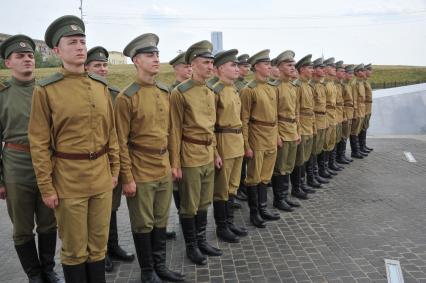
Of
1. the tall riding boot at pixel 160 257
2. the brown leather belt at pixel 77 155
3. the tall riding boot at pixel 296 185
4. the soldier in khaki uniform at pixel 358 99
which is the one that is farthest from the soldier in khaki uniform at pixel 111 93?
the soldier in khaki uniform at pixel 358 99

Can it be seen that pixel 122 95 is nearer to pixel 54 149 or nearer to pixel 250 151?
pixel 54 149

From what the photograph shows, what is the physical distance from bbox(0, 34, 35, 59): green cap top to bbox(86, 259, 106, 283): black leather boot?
1.92 meters

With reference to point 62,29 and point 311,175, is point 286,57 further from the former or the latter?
point 62,29

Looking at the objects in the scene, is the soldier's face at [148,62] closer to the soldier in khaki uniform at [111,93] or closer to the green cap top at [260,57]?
the soldier in khaki uniform at [111,93]

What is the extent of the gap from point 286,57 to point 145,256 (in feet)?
11.8

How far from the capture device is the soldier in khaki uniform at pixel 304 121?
6.55 metres

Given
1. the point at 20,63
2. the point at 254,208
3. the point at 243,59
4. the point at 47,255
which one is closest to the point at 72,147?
the point at 20,63

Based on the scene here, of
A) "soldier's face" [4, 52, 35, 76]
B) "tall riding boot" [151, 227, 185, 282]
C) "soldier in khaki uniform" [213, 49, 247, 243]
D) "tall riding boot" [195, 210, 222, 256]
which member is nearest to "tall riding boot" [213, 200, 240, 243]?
"soldier in khaki uniform" [213, 49, 247, 243]

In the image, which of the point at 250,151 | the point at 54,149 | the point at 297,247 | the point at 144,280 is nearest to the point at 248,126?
the point at 250,151

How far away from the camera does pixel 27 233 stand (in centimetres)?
357

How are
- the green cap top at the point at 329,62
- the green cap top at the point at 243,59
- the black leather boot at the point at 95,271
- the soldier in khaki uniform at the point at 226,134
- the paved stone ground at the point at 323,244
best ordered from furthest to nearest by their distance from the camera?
the green cap top at the point at 329,62 → the green cap top at the point at 243,59 → the soldier in khaki uniform at the point at 226,134 → the paved stone ground at the point at 323,244 → the black leather boot at the point at 95,271

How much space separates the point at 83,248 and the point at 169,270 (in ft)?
3.51

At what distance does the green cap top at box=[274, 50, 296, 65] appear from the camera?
5871mm

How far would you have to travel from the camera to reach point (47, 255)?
12.2 feet
